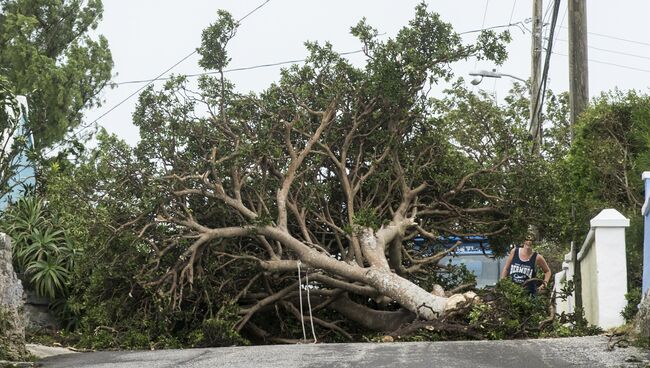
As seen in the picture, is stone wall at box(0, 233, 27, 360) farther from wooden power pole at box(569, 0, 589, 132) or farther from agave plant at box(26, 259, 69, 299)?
wooden power pole at box(569, 0, 589, 132)

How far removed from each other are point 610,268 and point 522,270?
2.48 m

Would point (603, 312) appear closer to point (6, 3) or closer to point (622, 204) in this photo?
point (622, 204)

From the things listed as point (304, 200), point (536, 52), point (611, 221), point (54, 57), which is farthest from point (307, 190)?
point (54, 57)

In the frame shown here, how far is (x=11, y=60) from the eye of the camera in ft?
95.2

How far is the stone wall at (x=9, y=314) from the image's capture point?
31.3 ft

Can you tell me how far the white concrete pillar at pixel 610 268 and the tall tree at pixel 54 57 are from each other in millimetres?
18140

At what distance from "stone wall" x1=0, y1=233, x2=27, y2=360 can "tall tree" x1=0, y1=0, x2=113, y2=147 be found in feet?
56.9

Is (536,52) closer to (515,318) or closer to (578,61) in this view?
(578,61)

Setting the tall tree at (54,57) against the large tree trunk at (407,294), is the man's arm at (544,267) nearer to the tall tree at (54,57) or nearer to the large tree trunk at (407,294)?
the large tree trunk at (407,294)

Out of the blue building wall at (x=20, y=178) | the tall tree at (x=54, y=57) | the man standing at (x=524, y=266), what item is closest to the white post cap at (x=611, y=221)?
the man standing at (x=524, y=266)

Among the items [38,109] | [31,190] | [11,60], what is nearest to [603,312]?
[31,190]

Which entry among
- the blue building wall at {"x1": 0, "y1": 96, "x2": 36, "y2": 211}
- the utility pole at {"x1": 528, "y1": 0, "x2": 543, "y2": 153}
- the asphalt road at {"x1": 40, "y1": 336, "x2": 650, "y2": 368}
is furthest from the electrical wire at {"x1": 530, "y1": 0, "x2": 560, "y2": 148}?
the blue building wall at {"x1": 0, "y1": 96, "x2": 36, "y2": 211}

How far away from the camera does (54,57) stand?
3084cm

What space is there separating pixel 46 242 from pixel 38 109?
1050 centimetres
